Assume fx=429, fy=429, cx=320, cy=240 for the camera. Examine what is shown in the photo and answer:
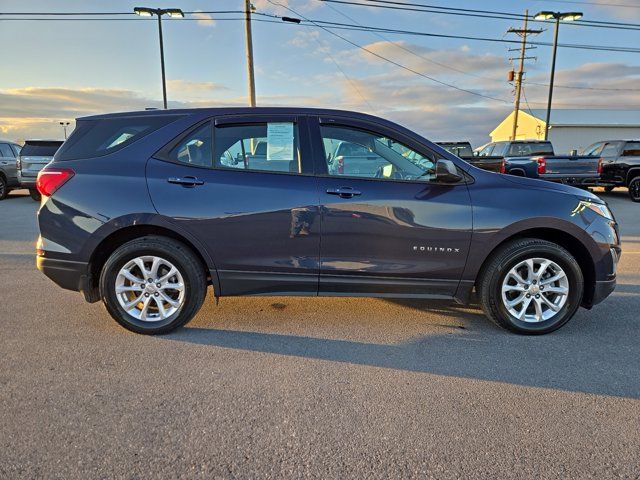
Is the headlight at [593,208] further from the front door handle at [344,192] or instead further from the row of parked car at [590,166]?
the row of parked car at [590,166]

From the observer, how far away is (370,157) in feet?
11.8

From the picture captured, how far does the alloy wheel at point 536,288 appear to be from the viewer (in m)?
3.60

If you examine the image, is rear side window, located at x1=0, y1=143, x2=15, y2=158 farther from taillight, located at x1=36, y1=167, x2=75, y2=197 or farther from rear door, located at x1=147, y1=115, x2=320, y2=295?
rear door, located at x1=147, y1=115, x2=320, y2=295

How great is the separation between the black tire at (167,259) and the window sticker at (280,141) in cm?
109

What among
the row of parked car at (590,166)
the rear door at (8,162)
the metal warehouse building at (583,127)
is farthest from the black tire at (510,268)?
the metal warehouse building at (583,127)

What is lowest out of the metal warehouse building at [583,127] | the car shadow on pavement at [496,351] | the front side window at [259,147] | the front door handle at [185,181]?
the car shadow on pavement at [496,351]

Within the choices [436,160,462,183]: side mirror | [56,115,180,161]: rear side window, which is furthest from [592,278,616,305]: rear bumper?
[56,115,180,161]: rear side window

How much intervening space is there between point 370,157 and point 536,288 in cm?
178

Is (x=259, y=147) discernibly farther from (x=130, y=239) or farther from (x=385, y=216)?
(x=130, y=239)

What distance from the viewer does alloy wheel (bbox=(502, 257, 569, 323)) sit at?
3604mm

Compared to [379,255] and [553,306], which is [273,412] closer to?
[379,255]

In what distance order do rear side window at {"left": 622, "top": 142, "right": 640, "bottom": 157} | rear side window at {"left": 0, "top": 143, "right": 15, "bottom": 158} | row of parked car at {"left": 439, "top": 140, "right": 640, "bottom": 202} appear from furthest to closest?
rear side window at {"left": 0, "top": 143, "right": 15, "bottom": 158} < rear side window at {"left": 622, "top": 142, "right": 640, "bottom": 157} < row of parked car at {"left": 439, "top": 140, "right": 640, "bottom": 202}

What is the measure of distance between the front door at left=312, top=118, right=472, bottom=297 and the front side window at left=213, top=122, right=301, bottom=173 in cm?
23

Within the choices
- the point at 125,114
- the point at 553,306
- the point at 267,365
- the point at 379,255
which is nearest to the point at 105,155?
the point at 125,114
